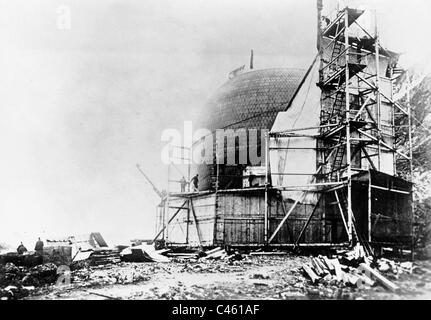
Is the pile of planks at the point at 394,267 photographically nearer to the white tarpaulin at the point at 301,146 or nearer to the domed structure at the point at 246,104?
the white tarpaulin at the point at 301,146

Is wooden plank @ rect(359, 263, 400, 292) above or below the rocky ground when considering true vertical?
above

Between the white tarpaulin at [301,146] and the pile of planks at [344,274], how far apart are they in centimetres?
963

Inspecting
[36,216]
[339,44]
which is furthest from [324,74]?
[36,216]

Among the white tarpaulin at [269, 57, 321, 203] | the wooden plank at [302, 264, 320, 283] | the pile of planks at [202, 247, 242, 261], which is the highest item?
the white tarpaulin at [269, 57, 321, 203]

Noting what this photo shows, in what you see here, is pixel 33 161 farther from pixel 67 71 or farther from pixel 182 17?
pixel 182 17

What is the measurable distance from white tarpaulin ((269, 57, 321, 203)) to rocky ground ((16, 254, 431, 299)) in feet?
25.8

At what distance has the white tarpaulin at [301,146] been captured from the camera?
2142 centimetres

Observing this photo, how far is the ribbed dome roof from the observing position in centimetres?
2858

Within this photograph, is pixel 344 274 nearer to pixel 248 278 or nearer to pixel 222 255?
pixel 248 278

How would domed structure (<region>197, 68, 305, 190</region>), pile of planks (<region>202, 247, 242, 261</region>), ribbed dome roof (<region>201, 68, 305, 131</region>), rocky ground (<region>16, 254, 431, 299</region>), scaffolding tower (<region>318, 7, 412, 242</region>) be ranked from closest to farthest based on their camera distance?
rocky ground (<region>16, 254, 431, 299</region>), pile of planks (<region>202, 247, 242, 261</region>), scaffolding tower (<region>318, 7, 412, 242</region>), domed structure (<region>197, 68, 305, 190</region>), ribbed dome roof (<region>201, 68, 305, 131</region>)

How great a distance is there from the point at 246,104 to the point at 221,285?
66.6ft

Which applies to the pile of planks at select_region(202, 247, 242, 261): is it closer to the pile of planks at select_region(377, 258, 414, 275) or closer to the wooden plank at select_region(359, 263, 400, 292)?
the pile of planks at select_region(377, 258, 414, 275)

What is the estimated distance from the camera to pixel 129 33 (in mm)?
14109

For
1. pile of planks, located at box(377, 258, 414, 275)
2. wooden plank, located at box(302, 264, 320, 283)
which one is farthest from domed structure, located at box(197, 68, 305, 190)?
wooden plank, located at box(302, 264, 320, 283)
